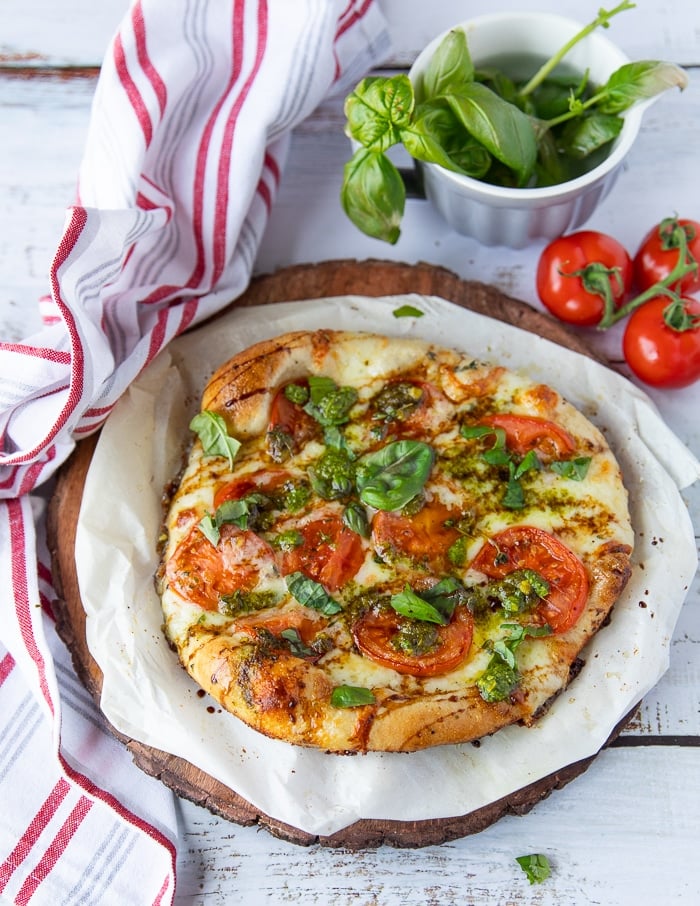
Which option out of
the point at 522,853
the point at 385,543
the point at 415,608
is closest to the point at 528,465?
the point at 385,543

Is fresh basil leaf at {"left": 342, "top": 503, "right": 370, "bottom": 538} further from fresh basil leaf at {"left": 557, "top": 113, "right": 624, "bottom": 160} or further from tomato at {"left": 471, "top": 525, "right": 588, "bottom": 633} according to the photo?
fresh basil leaf at {"left": 557, "top": 113, "right": 624, "bottom": 160}

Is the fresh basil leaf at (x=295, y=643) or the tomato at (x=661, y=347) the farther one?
the tomato at (x=661, y=347)

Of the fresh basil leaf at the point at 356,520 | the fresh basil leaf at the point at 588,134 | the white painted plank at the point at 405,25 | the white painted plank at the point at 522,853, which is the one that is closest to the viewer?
the fresh basil leaf at the point at 356,520

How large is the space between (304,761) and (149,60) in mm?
2957

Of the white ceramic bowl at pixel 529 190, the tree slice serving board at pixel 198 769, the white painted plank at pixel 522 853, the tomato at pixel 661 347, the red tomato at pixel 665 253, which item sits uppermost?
the white ceramic bowl at pixel 529 190

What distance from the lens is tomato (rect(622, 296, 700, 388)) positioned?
14.4 ft

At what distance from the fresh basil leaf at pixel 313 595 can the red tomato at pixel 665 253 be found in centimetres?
211

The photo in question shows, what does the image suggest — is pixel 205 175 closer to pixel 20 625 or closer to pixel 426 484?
pixel 426 484

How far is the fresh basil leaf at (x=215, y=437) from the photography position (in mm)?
4070

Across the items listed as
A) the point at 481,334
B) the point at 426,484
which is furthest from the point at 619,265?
the point at 426,484

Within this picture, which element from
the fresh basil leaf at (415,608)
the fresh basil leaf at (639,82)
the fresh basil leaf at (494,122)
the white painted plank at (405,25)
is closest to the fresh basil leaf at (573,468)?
the fresh basil leaf at (415,608)

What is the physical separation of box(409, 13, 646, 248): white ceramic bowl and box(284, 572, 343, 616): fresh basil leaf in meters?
1.79

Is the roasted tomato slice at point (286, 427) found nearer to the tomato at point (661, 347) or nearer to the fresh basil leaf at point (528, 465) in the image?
the fresh basil leaf at point (528, 465)

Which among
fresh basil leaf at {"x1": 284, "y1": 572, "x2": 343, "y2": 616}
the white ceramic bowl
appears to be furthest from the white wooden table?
fresh basil leaf at {"x1": 284, "y1": 572, "x2": 343, "y2": 616}
